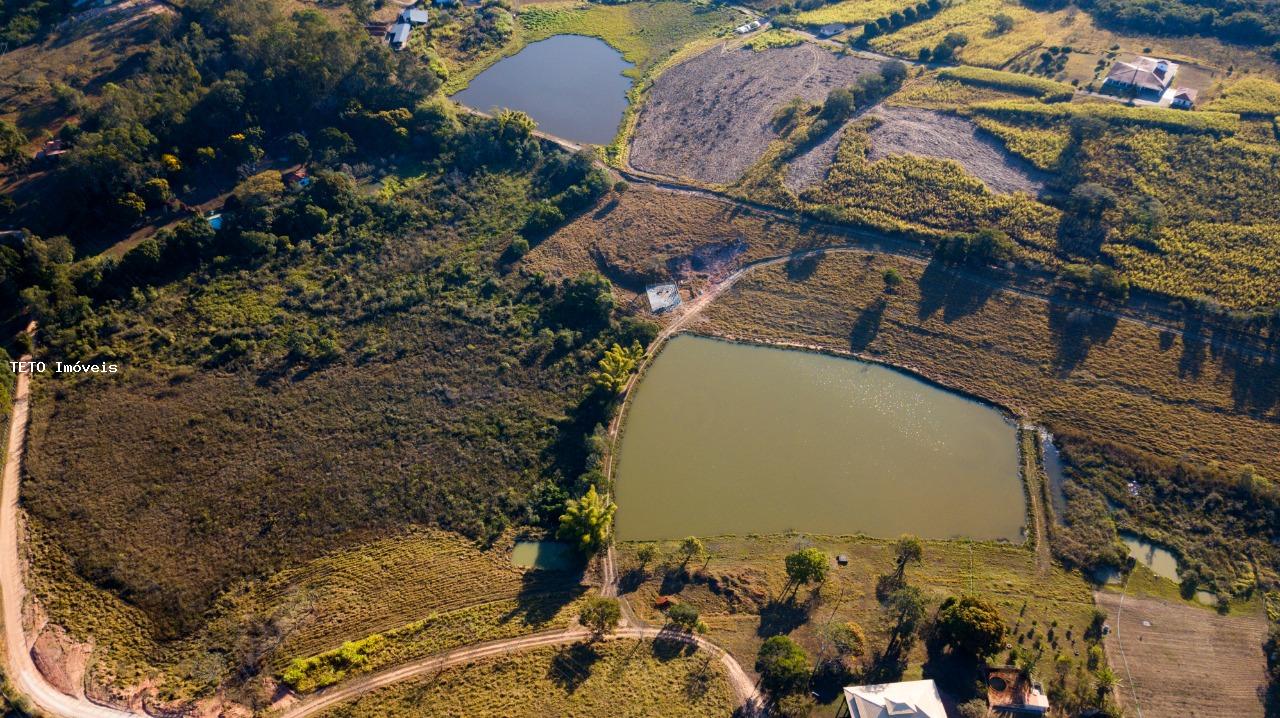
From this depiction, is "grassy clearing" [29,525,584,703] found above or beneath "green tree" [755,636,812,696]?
beneath

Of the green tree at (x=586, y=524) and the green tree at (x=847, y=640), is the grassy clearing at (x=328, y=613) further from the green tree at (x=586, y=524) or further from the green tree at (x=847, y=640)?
the green tree at (x=847, y=640)

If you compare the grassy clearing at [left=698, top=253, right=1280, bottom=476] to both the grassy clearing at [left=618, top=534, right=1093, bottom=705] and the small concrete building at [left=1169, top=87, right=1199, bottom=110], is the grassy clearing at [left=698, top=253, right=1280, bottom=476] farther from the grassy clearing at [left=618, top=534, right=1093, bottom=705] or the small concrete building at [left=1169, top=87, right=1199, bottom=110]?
the small concrete building at [left=1169, top=87, right=1199, bottom=110]

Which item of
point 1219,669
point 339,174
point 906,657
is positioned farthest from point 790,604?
point 339,174

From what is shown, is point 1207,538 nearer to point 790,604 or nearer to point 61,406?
point 790,604

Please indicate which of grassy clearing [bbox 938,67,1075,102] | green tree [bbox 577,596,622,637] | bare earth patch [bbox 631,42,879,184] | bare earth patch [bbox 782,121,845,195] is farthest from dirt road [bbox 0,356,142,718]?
grassy clearing [bbox 938,67,1075,102]

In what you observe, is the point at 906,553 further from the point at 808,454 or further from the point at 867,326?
the point at 867,326
